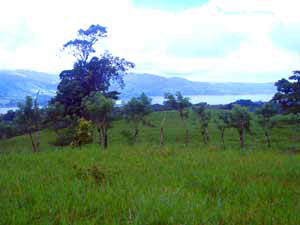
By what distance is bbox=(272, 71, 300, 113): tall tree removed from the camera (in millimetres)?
35375

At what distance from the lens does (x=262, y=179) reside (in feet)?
17.8

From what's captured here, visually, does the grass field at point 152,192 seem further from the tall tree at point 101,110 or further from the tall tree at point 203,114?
the tall tree at point 203,114

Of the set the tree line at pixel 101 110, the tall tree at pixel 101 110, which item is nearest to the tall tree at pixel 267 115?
the tree line at pixel 101 110

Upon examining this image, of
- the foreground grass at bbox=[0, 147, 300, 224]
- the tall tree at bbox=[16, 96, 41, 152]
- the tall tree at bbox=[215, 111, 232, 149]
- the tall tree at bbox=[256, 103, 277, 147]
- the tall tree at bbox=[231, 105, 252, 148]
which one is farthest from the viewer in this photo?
the tall tree at bbox=[256, 103, 277, 147]

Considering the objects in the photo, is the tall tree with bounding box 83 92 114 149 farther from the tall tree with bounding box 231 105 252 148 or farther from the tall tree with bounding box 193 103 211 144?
the tall tree with bounding box 231 105 252 148

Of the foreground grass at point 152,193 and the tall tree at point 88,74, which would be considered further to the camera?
the tall tree at point 88,74

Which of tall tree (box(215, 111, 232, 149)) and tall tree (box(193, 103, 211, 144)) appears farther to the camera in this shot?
tall tree (box(193, 103, 211, 144))

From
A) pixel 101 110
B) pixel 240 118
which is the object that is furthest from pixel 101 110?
pixel 240 118

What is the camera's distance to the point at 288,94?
120 ft

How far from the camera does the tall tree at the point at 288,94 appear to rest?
116 feet

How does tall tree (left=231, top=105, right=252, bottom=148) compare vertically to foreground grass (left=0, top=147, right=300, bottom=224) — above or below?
above

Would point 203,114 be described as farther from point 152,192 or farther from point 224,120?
point 152,192

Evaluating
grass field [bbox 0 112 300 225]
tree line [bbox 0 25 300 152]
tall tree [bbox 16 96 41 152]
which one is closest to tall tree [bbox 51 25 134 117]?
tree line [bbox 0 25 300 152]

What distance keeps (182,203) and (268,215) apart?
1.10m
